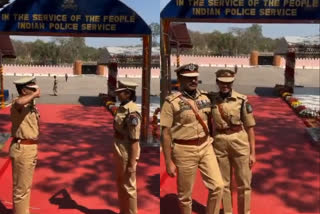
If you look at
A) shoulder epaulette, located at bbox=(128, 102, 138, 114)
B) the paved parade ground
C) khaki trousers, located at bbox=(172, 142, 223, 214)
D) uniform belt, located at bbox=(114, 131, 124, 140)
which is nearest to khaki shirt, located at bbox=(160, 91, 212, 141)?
khaki trousers, located at bbox=(172, 142, 223, 214)

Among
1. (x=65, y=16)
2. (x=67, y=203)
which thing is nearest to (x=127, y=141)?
(x=67, y=203)

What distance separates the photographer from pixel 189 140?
3.08 metres

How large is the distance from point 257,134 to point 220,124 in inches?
112

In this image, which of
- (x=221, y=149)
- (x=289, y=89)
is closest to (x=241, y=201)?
(x=221, y=149)

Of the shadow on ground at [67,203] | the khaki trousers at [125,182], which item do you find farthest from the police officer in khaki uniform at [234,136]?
the shadow on ground at [67,203]

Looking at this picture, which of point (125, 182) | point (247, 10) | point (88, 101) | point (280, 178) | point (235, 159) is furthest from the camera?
point (88, 101)

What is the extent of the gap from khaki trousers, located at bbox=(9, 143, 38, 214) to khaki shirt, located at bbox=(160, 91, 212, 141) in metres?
1.42

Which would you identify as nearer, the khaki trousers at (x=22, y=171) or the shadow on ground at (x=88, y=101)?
the khaki trousers at (x=22, y=171)

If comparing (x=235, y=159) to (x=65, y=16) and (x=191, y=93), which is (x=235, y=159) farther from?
(x=65, y=16)

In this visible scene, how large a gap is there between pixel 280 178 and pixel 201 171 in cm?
189

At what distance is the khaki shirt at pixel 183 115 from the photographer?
119 inches

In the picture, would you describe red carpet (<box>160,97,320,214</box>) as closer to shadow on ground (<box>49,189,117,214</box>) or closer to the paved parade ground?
the paved parade ground

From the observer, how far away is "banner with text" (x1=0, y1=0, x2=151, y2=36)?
16.3ft

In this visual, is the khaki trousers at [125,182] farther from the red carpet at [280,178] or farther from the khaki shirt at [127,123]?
the red carpet at [280,178]
